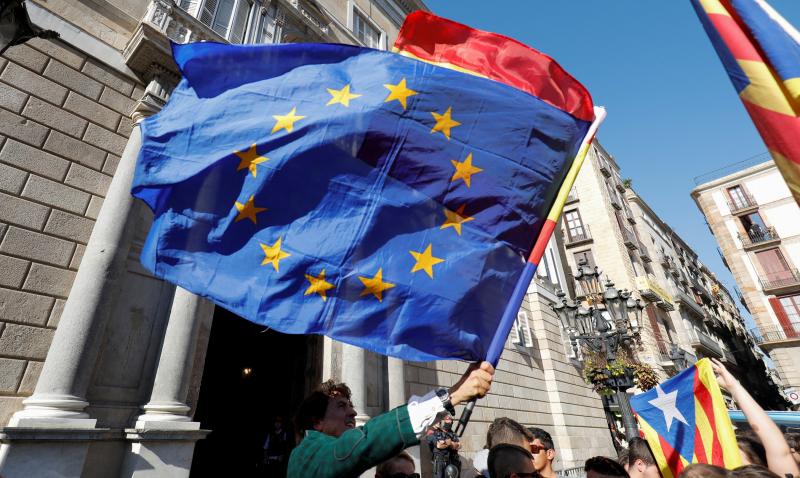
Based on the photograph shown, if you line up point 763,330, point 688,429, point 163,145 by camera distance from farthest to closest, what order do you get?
1. point 763,330
2. point 688,429
3. point 163,145

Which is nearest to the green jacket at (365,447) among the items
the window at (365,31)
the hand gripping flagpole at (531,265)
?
the hand gripping flagpole at (531,265)

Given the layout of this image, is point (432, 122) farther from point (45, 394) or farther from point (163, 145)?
point (45, 394)

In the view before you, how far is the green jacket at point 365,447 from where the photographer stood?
178 centimetres

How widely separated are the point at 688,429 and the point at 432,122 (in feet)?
12.5

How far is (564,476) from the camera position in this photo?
11375mm

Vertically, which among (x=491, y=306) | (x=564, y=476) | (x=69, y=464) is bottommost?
(x=564, y=476)

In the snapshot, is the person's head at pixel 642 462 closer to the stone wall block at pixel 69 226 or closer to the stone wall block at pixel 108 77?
the stone wall block at pixel 69 226

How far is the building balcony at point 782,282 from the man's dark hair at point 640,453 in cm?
3278

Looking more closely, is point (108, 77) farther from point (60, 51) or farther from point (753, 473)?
point (753, 473)

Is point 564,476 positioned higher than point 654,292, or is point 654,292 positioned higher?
point 654,292

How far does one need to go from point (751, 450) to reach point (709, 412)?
381mm

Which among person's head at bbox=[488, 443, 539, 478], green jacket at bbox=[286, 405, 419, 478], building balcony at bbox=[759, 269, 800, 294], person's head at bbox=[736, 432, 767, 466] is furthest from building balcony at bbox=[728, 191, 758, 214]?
green jacket at bbox=[286, 405, 419, 478]

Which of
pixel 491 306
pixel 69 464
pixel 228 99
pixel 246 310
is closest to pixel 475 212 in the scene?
pixel 491 306

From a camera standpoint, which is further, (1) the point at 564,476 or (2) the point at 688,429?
(1) the point at 564,476
